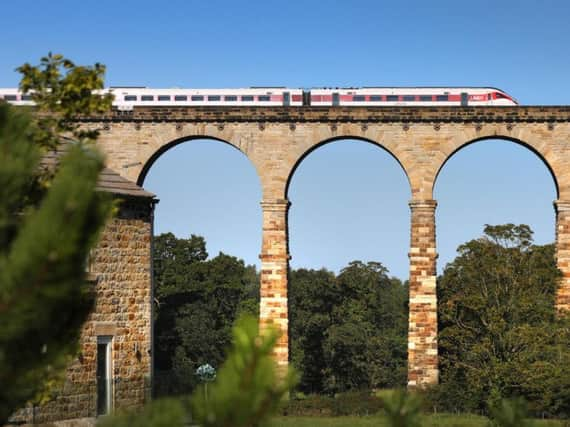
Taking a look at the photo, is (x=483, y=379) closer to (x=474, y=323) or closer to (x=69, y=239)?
(x=474, y=323)

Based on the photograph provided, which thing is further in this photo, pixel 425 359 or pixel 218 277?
pixel 218 277

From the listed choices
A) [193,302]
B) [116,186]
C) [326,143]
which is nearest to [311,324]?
[193,302]

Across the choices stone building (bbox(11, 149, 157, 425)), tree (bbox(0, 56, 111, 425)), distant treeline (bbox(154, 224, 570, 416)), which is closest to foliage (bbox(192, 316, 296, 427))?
tree (bbox(0, 56, 111, 425))

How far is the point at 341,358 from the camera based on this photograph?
5500 centimetres

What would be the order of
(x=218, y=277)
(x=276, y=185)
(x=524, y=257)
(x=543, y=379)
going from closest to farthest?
1. (x=543, y=379)
2. (x=524, y=257)
3. (x=276, y=185)
4. (x=218, y=277)

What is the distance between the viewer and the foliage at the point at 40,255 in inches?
169

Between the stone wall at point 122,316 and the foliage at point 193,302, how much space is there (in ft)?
92.8

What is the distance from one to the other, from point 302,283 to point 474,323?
23638mm

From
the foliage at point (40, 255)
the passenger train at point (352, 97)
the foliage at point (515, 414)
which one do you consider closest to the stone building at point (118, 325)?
the foliage at point (515, 414)

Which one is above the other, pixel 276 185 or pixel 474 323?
pixel 276 185

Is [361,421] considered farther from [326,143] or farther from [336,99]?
[336,99]

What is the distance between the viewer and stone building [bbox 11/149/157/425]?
788 inches

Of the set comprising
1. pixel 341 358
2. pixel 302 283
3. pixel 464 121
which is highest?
pixel 464 121

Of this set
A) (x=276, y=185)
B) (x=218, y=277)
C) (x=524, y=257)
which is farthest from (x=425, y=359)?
(x=218, y=277)
